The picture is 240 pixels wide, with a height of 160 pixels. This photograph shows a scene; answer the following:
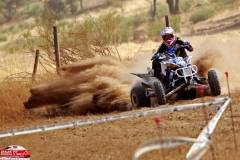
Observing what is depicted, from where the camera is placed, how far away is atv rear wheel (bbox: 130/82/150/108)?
1379 cm

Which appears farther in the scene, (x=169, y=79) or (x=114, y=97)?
(x=114, y=97)

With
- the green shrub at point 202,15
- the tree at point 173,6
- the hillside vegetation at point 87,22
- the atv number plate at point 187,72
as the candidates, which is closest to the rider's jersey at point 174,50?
the atv number plate at point 187,72

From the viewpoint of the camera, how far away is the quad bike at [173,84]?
1316 centimetres

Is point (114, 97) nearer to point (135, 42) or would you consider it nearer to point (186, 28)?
point (135, 42)

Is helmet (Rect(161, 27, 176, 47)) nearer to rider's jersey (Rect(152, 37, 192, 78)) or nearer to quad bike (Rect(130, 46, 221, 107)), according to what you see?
rider's jersey (Rect(152, 37, 192, 78))

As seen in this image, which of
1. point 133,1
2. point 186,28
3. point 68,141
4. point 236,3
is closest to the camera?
point 68,141

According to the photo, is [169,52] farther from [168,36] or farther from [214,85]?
[214,85]

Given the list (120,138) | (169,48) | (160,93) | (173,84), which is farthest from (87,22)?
(120,138)

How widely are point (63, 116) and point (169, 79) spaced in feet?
8.49

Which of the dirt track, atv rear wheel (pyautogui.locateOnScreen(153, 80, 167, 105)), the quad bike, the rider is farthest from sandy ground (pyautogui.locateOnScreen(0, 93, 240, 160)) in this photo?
the rider

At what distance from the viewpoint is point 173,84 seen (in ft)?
44.3

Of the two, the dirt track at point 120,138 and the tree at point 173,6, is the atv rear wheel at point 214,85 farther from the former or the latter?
the tree at point 173,6

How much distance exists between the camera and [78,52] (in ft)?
63.0


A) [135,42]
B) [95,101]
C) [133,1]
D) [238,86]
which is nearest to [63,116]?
[95,101]
